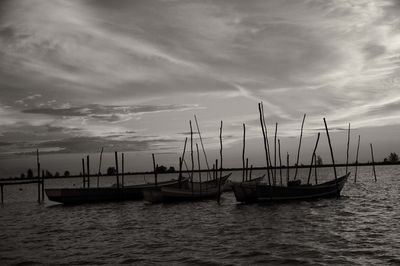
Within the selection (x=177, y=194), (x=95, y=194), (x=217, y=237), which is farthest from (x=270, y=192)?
(x=95, y=194)

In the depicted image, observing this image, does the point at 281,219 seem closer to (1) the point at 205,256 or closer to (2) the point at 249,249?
(2) the point at 249,249

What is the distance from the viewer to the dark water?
55.1ft

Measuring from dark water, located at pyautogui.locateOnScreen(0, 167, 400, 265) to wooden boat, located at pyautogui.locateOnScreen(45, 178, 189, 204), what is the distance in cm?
1113

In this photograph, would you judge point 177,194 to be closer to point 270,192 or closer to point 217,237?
point 270,192

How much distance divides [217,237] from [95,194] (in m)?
29.9

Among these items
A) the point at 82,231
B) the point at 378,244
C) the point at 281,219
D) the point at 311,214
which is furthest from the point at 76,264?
the point at 311,214

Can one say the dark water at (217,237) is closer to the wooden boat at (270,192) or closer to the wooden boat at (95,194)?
the wooden boat at (270,192)

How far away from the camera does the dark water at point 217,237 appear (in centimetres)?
1678

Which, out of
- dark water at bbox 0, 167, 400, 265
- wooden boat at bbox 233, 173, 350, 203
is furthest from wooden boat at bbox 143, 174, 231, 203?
wooden boat at bbox 233, 173, 350, 203

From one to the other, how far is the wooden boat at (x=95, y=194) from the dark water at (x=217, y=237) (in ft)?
36.5

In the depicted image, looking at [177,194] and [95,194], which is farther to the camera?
[95,194]

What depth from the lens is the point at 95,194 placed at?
48531 mm

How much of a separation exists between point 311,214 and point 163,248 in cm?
1465

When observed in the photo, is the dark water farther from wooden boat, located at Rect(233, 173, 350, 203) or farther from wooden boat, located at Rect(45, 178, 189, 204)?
wooden boat, located at Rect(45, 178, 189, 204)
